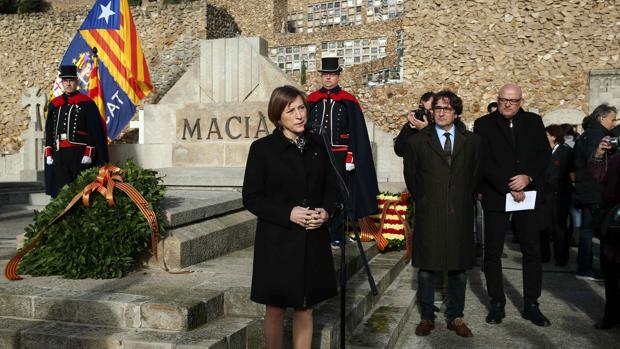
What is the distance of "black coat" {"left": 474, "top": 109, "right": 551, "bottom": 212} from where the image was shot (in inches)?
187

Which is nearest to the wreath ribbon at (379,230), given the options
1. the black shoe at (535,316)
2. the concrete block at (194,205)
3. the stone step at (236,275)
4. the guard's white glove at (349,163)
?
the stone step at (236,275)

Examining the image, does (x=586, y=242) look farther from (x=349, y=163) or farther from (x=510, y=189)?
(x=349, y=163)

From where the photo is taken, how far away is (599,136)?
6.12 metres

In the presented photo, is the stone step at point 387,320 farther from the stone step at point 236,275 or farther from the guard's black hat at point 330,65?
the guard's black hat at point 330,65

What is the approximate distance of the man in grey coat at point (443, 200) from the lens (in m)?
4.21

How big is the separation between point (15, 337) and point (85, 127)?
12.5 ft

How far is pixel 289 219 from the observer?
9.55ft

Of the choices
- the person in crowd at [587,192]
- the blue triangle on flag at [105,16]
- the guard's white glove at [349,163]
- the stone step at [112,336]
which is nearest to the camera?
the stone step at [112,336]

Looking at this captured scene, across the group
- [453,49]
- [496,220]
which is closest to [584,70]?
[453,49]

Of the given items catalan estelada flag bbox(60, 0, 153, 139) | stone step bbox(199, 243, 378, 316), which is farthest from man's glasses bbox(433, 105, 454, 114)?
catalan estelada flag bbox(60, 0, 153, 139)

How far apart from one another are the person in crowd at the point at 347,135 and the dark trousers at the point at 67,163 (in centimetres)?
288

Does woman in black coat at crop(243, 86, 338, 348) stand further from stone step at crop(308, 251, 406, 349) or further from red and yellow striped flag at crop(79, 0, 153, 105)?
red and yellow striped flag at crop(79, 0, 153, 105)

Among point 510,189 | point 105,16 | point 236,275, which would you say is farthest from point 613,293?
point 105,16

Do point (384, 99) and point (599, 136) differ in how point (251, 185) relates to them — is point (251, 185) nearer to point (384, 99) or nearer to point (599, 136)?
point (599, 136)
